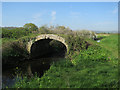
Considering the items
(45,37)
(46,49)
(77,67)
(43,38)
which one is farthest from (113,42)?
(46,49)

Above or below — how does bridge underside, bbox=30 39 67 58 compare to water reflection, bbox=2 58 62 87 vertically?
above

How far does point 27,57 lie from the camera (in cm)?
1712

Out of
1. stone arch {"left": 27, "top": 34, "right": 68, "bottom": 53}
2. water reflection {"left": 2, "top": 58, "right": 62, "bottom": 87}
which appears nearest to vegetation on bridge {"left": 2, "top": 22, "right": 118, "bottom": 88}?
stone arch {"left": 27, "top": 34, "right": 68, "bottom": 53}

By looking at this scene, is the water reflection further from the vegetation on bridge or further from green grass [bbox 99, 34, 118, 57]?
green grass [bbox 99, 34, 118, 57]

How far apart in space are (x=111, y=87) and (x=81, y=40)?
10535 mm

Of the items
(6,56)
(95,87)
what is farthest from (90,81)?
(6,56)

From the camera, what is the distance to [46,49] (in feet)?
74.8

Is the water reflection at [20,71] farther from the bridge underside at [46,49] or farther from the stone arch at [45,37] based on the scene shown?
the bridge underside at [46,49]

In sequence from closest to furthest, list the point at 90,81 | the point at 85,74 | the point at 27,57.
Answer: the point at 90,81, the point at 85,74, the point at 27,57

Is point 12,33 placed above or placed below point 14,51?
above

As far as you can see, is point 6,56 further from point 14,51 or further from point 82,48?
point 82,48

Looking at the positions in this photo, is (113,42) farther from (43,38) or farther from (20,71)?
(43,38)

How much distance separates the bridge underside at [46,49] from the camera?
736 inches

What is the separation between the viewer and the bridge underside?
1870 centimetres
